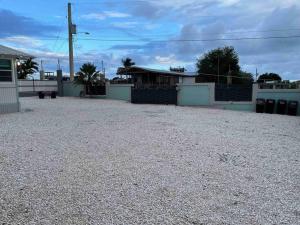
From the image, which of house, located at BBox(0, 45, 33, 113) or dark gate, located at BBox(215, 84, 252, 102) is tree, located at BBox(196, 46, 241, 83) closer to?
dark gate, located at BBox(215, 84, 252, 102)

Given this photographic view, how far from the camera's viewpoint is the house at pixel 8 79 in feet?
54.0

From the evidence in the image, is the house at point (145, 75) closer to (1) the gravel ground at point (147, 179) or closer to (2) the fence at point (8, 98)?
(2) the fence at point (8, 98)

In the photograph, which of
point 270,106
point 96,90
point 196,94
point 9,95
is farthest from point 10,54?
point 96,90

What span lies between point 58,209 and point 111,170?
6.15 feet

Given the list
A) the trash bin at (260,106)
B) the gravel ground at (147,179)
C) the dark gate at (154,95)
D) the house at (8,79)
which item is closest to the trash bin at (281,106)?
the trash bin at (260,106)

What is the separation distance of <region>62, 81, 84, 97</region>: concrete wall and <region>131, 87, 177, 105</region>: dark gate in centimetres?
934

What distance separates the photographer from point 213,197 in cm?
507

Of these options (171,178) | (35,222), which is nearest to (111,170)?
(171,178)

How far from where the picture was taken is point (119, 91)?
30688mm

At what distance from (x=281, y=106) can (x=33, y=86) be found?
25.4 m

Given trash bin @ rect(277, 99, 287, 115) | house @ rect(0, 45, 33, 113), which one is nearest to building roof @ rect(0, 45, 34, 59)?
house @ rect(0, 45, 33, 113)

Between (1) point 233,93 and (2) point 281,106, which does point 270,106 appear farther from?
(1) point 233,93

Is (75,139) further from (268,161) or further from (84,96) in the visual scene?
(84,96)

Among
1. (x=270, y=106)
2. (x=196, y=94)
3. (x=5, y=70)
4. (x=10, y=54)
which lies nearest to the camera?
(x=10, y=54)
